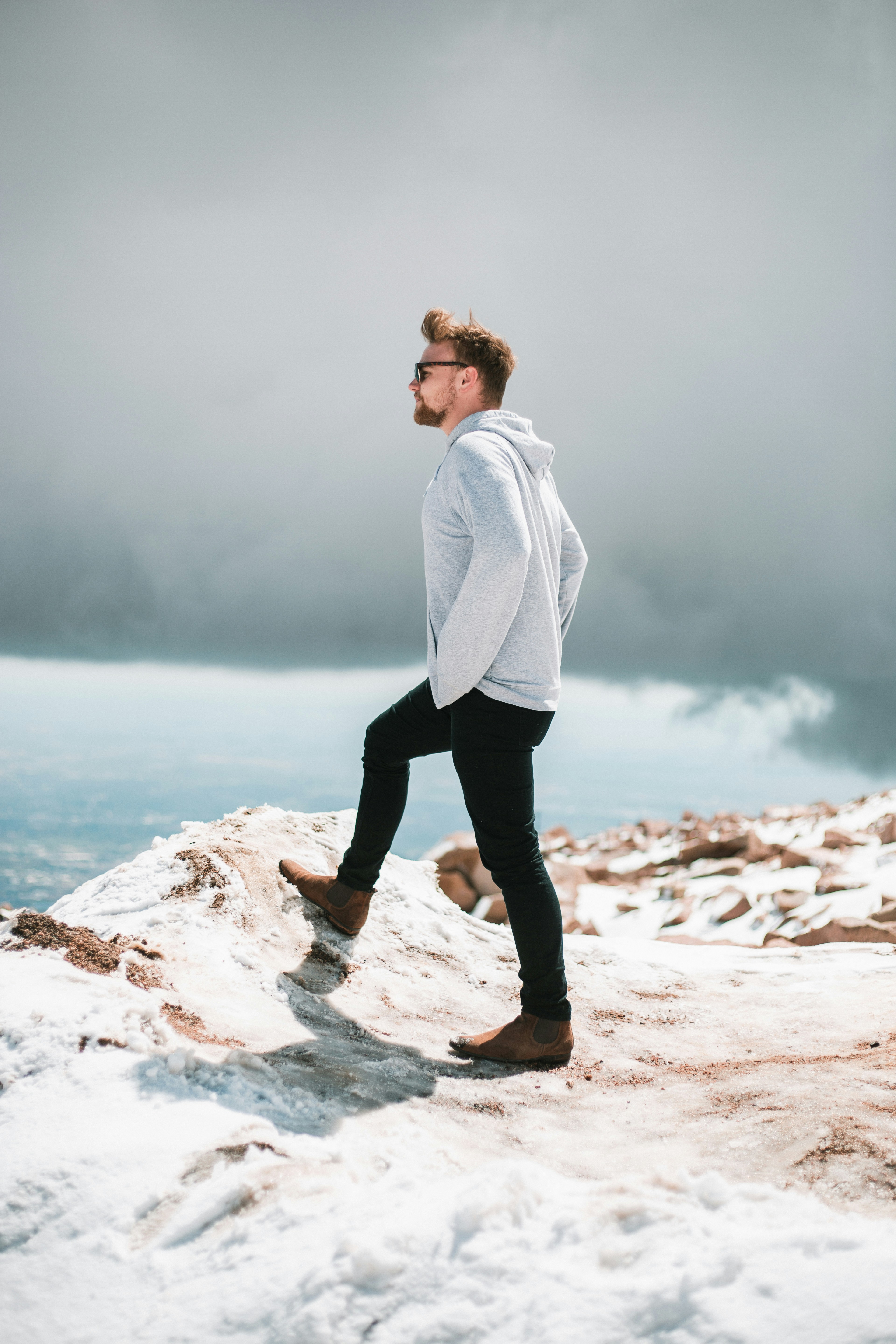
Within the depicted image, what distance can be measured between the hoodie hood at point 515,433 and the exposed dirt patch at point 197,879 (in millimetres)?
2257

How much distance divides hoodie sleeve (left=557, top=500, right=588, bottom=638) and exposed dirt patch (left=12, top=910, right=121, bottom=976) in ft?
7.06

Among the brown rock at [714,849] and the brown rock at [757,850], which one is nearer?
the brown rock at [757,850]

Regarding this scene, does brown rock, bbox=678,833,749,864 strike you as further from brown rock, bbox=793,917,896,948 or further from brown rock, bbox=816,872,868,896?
brown rock, bbox=793,917,896,948

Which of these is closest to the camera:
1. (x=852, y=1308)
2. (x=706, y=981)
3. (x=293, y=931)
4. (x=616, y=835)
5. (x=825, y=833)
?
(x=852, y=1308)

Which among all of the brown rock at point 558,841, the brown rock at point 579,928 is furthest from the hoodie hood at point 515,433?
the brown rock at point 558,841

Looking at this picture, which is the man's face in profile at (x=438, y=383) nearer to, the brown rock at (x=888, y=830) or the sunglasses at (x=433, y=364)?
the sunglasses at (x=433, y=364)

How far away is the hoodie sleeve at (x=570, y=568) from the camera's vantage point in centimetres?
322

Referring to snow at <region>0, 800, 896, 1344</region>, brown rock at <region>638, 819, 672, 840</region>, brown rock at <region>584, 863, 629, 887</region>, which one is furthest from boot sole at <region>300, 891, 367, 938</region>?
brown rock at <region>638, 819, 672, 840</region>

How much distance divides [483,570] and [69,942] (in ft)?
6.39

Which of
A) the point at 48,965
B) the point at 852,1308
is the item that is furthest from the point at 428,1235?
the point at 48,965

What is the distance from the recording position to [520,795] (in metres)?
2.68

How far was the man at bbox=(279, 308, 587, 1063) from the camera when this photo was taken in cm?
254

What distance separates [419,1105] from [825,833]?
603cm

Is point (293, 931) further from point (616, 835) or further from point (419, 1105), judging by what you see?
point (616, 835)
